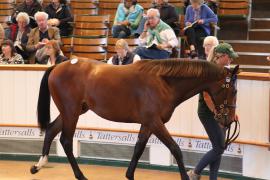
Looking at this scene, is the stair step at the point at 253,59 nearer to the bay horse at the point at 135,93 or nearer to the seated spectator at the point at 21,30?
the seated spectator at the point at 21,30

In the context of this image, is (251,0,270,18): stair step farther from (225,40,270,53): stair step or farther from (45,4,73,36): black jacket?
(45,4,73,36): black jacket

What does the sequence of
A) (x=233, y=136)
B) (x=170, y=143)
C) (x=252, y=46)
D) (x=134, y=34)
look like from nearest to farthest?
(x=170, y=143)
(x=233, y=136)
(x=134, y=34)
(x=252, y=46)

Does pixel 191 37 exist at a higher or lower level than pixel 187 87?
higher

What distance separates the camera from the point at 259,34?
11.2 meters

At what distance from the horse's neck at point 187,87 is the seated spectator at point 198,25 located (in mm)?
3395

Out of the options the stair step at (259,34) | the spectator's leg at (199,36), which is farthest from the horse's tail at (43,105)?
the stair step at (259,34)

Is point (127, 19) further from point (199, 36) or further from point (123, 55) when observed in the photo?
point (123, 55)

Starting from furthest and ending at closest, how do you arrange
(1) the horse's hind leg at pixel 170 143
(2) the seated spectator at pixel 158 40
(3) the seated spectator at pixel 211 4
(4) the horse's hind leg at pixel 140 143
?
1. (3) the seated spectator at pixel 211 4
2. (2) the seated spectator at pixel 158 40
3. (4) the horse's hind leg at pixel 140 143
4. (1) the horse's hind leg at pixel 170 143

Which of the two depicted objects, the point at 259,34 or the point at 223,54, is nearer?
the point at 223,54

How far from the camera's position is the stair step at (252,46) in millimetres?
10562

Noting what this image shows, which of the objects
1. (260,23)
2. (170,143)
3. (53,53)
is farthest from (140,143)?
(260,23)

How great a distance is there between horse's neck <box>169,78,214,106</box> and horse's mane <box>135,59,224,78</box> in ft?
0.18

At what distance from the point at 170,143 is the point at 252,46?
4924 millimetres

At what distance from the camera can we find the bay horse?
605cm
